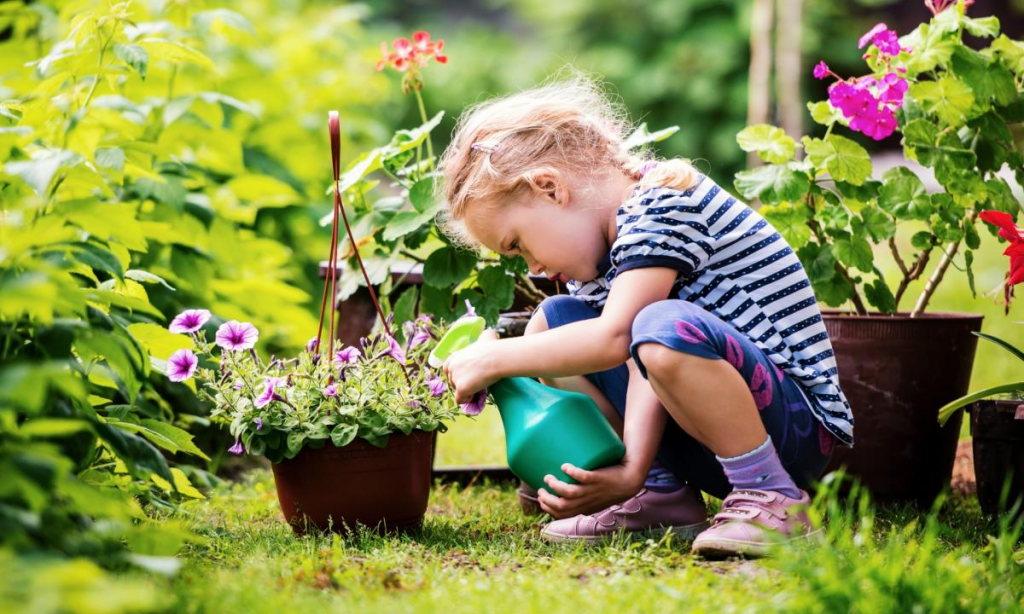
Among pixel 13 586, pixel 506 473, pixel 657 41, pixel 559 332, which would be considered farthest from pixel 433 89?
pixel 13 586

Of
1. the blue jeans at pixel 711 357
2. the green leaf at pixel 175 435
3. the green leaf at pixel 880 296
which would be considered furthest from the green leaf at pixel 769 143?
the green leaf at pixel 175 435

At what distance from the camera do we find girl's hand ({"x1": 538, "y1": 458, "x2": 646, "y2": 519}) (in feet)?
5.68

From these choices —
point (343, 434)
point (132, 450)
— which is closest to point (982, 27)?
point (343, 434)

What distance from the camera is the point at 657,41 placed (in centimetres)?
980

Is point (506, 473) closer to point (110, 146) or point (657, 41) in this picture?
point (110, 146)

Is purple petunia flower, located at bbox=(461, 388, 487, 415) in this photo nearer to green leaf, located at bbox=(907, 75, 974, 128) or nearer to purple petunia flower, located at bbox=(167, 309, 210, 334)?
purple petunia flower, located at bbox=(167, 309, 210, 334)

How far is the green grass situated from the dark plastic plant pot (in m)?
0.06

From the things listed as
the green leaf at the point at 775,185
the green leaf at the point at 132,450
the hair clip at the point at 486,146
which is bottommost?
the green leaf at the point at 132,450

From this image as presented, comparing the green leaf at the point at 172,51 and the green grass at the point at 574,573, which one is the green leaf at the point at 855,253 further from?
the green leaf at the point at 172,51

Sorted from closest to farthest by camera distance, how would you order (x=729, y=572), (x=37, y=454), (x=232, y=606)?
1. (x=37, y=454)
2. (x=232, y=606)
3. (x=729, y=572)

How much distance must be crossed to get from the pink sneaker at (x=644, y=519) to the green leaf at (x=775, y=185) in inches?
27.3

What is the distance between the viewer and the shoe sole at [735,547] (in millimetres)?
1620

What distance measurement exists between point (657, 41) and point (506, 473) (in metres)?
7.89

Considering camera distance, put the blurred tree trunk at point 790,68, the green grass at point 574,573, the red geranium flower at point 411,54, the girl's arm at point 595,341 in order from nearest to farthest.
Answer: the green grass at point 574,573
the girl's arm at point 595,341
the red geranium flower at point 411,54
the blurred tree trunk at point 790,68
